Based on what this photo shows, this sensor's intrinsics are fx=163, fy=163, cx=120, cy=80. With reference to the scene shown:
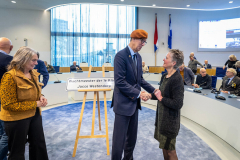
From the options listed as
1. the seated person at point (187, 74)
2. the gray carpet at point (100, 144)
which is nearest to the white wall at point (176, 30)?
the seated person at point (187, 74)

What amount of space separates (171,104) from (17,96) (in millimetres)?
1326

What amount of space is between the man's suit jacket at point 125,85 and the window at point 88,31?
9.64 meters

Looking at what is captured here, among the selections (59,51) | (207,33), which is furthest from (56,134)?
(207,33)

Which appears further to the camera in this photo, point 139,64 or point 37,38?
point 37,38

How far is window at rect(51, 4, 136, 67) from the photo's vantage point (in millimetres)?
10391

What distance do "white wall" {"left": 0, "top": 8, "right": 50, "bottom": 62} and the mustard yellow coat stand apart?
10002mm

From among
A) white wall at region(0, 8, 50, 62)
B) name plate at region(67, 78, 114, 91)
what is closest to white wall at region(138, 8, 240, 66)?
white wall at region(0, 8, 50, 62)

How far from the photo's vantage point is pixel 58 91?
4.96 m

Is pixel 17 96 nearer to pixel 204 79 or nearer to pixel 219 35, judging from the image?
pixel 204 79

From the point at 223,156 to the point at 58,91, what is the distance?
170 inches

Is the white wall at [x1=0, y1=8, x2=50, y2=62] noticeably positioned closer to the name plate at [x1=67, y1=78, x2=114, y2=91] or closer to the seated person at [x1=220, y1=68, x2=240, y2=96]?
the name plate at [x1=67, y1=78, x2=114, y2=91]

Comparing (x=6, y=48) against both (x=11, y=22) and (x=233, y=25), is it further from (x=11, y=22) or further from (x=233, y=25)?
(x=233, y=25)

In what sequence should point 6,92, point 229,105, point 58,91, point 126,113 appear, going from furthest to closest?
point 58,91, point 229,105, point 126,113, point 6,92

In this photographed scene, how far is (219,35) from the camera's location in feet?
33.9
